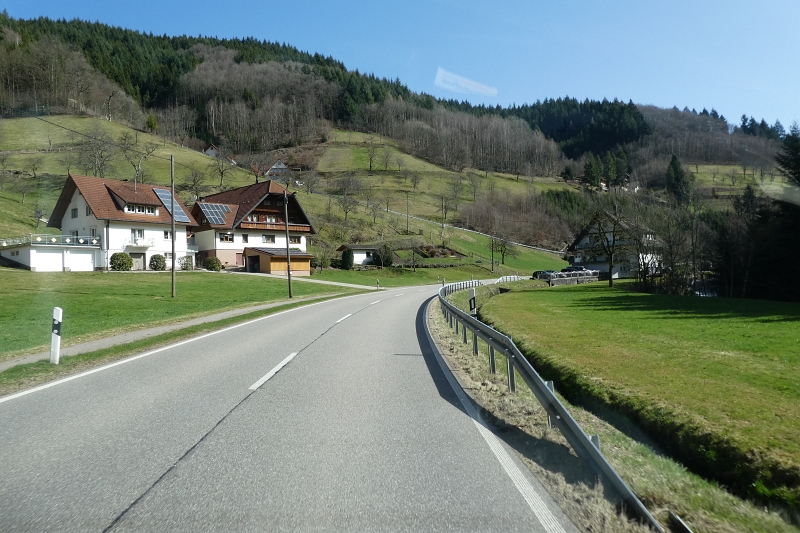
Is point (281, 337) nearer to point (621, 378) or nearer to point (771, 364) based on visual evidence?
point (621, 378)

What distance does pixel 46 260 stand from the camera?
4569 centimetres

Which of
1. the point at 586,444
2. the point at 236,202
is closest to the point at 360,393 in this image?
the point at 586,444

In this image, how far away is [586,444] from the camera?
441 cm

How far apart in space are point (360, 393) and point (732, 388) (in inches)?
220

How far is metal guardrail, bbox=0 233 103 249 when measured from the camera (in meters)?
45.5

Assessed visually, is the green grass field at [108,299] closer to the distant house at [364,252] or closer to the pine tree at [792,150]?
the distant house at [364,252]

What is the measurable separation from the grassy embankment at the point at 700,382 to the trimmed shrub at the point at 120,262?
42787mm

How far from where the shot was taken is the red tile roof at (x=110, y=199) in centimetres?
5128

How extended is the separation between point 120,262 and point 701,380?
51014 mm

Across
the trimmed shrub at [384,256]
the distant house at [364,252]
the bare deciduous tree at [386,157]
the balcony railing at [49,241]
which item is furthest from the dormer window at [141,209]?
the bare deciduous tree at [386,157]

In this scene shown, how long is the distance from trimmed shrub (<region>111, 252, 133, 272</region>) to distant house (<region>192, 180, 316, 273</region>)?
11.6 metres

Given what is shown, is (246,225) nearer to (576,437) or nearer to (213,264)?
(213,264)

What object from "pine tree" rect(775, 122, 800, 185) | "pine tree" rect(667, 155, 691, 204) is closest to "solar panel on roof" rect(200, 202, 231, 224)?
"pine tree" rect(667, 155, 691, 204)

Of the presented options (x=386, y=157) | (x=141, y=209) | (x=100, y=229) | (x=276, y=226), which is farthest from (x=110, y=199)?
(x=386, y=157)
